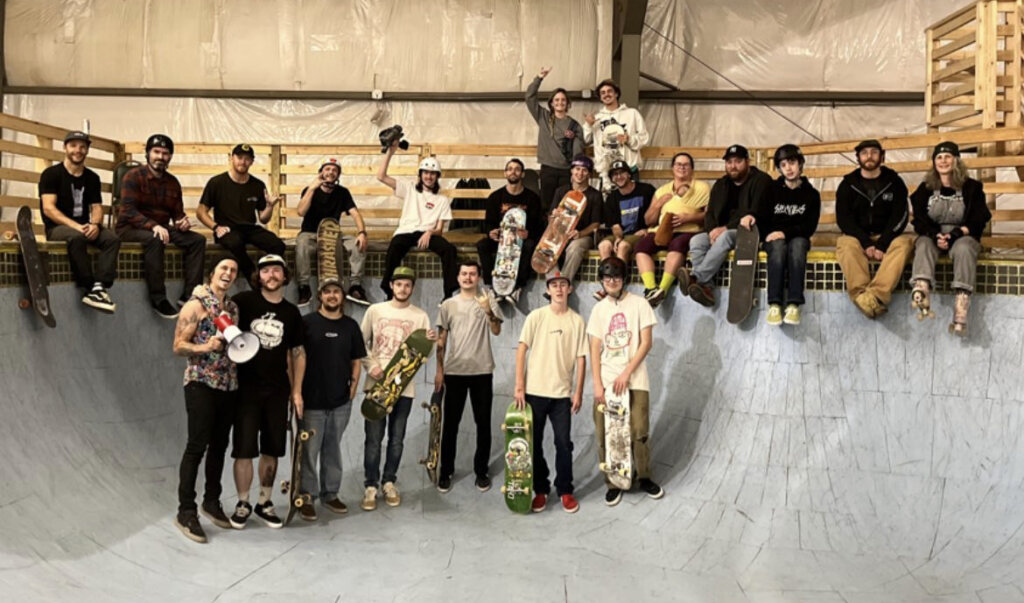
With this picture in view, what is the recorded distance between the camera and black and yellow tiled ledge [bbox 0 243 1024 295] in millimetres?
6075

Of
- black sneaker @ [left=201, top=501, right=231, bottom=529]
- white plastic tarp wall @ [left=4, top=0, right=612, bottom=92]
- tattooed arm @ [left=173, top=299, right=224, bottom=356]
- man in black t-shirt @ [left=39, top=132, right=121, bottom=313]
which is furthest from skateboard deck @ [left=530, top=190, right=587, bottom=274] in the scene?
white plastic tarp wall @ [left=4, top=0, right=612, bottom=92]

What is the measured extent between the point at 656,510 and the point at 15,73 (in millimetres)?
11182

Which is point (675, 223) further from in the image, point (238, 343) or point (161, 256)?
point (161, 256)

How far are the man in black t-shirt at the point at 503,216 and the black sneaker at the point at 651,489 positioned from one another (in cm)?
219

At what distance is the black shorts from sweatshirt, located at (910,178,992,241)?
4.66 meters

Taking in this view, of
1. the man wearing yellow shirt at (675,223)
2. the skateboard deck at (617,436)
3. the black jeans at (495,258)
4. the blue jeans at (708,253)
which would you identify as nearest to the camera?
the skateboard deck at (617,436)

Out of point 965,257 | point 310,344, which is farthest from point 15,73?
point 965,257

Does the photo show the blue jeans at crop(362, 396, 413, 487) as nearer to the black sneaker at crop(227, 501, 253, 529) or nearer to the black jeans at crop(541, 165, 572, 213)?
the black sneaker at crop(227, 501, 253, 529)

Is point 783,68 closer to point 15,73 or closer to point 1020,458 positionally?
point 1020,458

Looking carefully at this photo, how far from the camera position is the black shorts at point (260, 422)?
5734 millimetres

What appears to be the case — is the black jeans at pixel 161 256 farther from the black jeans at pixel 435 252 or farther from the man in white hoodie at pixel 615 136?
the man in white hoodie at pixel 615 136

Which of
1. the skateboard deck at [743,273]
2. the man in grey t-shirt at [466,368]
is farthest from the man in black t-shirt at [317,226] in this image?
the skateboard deck at [743,273]

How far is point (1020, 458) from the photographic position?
583cm

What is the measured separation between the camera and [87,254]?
6.68 meters
